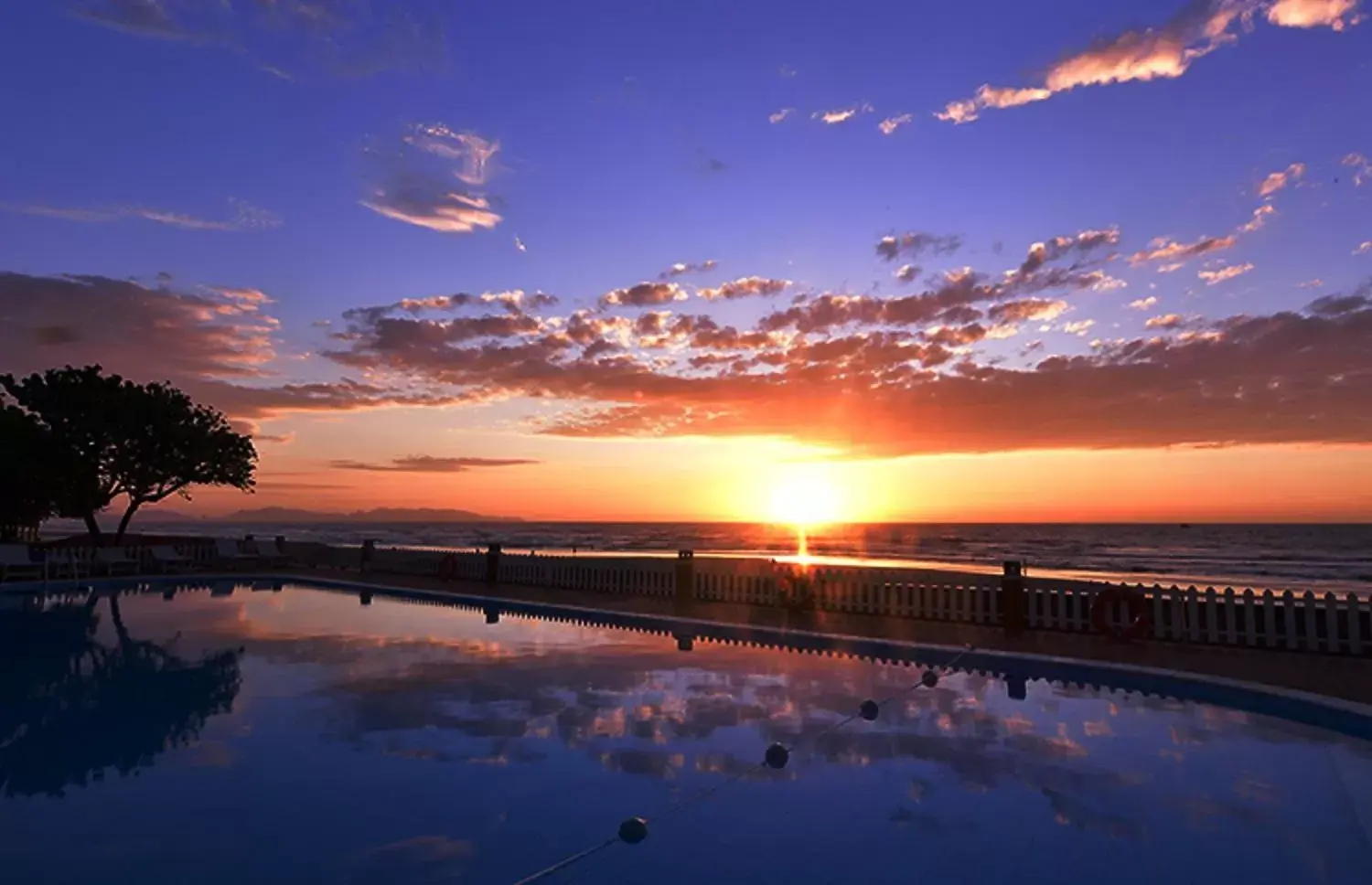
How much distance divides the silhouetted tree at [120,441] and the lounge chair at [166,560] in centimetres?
565

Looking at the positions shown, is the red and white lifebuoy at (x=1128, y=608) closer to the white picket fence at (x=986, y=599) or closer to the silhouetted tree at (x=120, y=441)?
the white picket fence at (x=986, y=599)

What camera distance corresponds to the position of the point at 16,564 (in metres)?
30.8

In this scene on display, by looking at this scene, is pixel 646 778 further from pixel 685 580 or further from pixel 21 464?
pixel 21 464

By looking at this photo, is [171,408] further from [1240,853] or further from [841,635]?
[1240,853]

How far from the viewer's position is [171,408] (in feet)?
131

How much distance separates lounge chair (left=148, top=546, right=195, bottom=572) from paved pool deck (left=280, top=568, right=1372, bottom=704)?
748 inches

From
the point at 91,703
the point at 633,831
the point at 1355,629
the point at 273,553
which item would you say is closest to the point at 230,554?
the point at 273,553

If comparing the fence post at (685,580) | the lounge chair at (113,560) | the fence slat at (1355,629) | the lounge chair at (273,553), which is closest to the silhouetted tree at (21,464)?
the lounge chair at (113,560)

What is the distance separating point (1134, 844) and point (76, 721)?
12.9m

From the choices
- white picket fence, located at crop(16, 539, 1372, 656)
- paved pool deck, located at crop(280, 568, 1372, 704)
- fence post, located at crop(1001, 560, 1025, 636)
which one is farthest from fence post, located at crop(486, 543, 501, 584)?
fence post, located at crop(1001, 560, 1025, 636)

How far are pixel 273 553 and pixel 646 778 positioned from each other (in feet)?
121

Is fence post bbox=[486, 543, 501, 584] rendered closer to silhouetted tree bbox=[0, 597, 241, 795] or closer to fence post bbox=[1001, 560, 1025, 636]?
silhouetted tree bbox=[0, 597, 241, 795]

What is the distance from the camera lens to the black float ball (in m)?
7.18

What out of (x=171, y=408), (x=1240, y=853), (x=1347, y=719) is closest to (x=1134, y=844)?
(x=1240, y=853)
